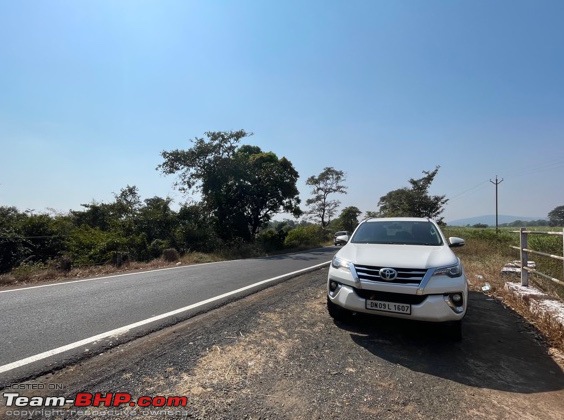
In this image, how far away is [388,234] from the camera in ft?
17.7

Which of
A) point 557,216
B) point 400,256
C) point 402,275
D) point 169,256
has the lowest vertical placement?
point 169,256

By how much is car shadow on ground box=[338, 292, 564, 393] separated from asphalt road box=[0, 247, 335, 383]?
290cm

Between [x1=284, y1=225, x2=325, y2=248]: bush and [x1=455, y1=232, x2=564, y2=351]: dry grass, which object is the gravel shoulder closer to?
[x1=455, y1=232, x2=564, y2=351]: dry grass

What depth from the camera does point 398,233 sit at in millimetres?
5387

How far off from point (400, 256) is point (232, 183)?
19101 millimetres

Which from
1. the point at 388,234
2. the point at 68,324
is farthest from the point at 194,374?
the point at 388,234

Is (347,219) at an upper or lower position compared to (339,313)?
upper

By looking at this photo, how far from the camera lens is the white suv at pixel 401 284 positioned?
11.9 ft

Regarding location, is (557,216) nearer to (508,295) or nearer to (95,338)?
(508,295)

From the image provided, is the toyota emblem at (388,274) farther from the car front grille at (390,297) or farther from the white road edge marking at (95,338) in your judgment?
the white road edge marking at (95,338)

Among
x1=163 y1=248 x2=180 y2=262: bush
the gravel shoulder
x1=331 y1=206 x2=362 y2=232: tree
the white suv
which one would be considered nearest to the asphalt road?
the gravel shoulder

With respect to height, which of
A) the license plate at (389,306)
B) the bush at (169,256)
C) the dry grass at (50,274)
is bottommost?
the dry grass at (50,274)

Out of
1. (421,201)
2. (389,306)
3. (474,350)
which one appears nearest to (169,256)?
(389,306)

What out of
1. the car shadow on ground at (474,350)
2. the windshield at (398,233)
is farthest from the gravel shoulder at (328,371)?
the windshield at (398,233)
